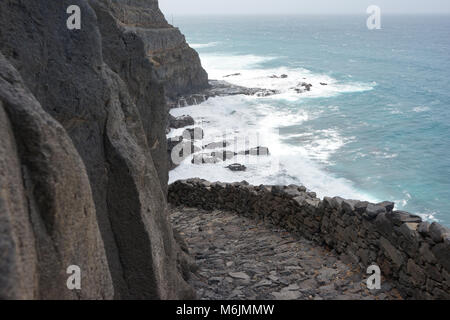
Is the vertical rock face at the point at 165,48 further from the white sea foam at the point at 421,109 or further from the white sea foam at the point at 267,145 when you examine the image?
the white sea foam at the point at 421,109

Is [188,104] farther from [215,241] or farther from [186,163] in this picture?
[215,241]

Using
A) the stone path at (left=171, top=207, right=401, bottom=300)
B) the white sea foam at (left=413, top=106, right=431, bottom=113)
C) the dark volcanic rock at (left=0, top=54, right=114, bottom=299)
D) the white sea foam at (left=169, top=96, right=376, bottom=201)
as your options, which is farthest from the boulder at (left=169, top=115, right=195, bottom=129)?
the dark volcanic rock at (left=0, top=54, right=114, bottom=299)

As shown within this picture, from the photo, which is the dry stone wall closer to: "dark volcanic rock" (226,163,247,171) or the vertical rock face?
"dark volcanic rock" (226,163,247,171)

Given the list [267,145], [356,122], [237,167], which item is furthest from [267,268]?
[356,122]

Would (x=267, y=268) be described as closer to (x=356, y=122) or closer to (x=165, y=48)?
(x=356, y=122)

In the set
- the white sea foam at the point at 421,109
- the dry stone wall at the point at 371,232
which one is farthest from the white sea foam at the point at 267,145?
the dry stone wall at the point at 371,232

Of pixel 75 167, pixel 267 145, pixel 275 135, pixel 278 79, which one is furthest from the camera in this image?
pixel 278 79
